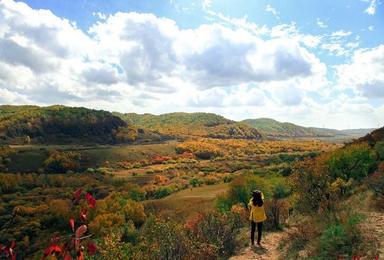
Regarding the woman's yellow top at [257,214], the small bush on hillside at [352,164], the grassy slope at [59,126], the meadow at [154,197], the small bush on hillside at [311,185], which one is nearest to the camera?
the meadow at [154,197]

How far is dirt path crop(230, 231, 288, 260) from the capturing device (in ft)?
38.3

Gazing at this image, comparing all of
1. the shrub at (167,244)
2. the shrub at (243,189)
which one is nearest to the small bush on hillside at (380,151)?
the shrub at (243,189)

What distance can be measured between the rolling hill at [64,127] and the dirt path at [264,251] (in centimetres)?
13240

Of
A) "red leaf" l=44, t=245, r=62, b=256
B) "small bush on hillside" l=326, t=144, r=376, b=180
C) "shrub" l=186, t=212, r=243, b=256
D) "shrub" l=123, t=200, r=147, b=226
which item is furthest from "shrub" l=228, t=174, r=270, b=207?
"red leaf" l=44, t=245, r=62, b=256

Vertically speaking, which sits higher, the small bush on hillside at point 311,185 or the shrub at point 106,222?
the small bush on hillside at point 311,185

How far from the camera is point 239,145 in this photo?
169 metres

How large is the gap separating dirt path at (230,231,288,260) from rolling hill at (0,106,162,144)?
132 meters

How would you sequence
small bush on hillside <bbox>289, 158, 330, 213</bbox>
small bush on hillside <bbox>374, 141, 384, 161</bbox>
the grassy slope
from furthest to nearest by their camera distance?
the grassy slope, small bush on hillside <bbox>374, 141, 384, 161</bbox>, small bush on hillside <bbox>289, 158, 330, 213</bbox>

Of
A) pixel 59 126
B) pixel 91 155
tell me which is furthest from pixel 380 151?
pixel 59 126

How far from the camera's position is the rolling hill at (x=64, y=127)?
14100cm

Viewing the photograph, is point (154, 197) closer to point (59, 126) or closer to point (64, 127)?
point (64, 127)

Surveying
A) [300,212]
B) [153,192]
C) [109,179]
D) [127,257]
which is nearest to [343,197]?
[300,212]

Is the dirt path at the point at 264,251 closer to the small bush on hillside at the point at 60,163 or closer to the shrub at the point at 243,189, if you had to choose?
the shrub at the point at 243,189

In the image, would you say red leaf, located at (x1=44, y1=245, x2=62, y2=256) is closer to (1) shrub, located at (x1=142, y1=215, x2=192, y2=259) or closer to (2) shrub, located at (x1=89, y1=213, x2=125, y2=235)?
(1) shrub, located at (x1=142, y1=215, x2=192, y2=259)
